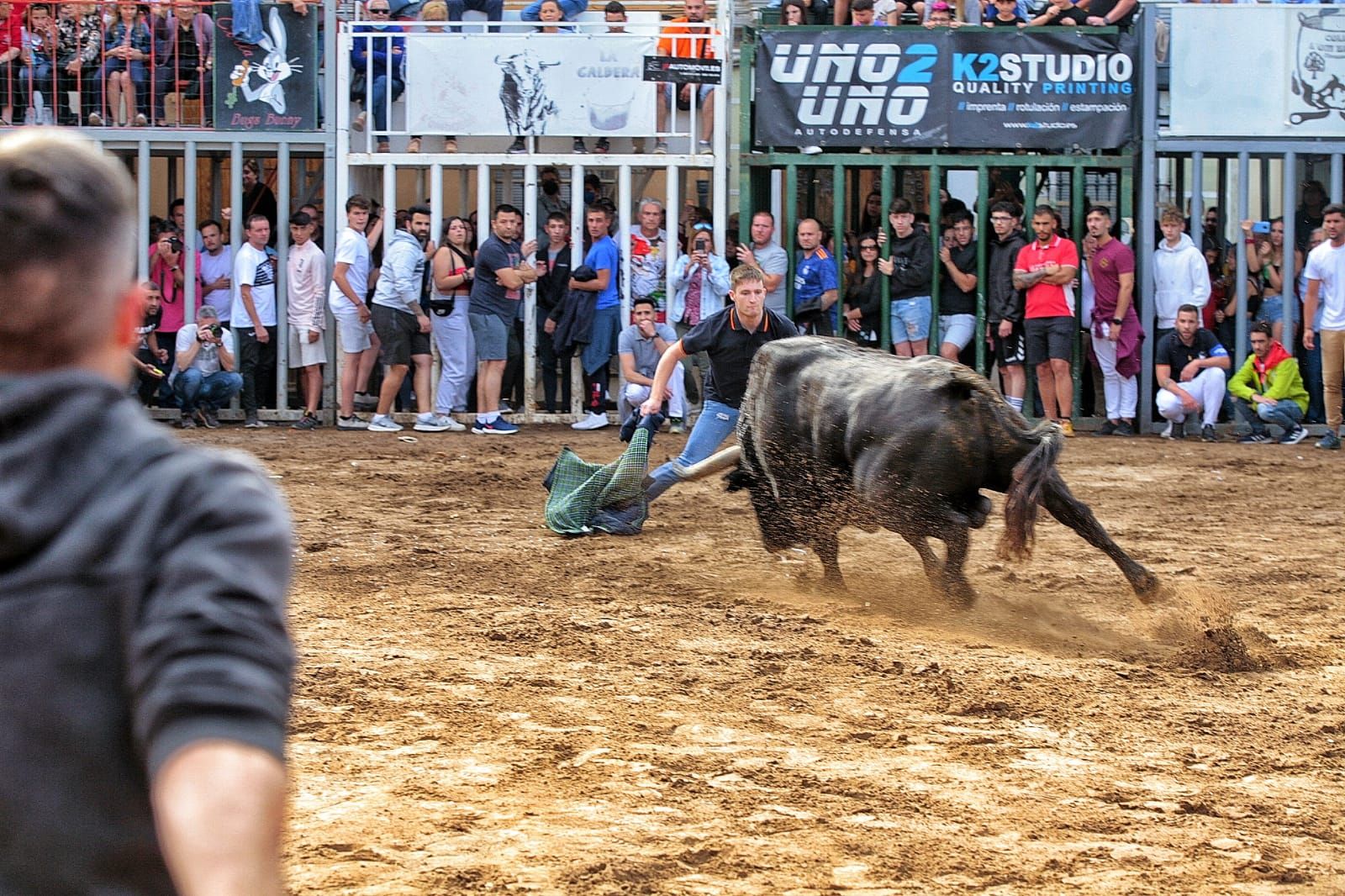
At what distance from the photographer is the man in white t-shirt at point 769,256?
48.2 feet

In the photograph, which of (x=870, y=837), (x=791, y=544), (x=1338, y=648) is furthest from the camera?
(x=791, y=544)

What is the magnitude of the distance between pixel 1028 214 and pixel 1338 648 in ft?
29.8

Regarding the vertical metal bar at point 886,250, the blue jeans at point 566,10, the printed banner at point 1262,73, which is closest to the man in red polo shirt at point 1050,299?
the vertical metal bar at point 886,250

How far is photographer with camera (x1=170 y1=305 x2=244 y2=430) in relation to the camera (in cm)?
1456

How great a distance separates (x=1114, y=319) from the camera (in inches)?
568

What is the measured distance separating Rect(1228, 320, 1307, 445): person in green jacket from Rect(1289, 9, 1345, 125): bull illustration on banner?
2076 mm

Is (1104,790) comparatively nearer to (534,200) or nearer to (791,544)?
(791,544)

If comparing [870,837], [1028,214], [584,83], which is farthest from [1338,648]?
[584,83]

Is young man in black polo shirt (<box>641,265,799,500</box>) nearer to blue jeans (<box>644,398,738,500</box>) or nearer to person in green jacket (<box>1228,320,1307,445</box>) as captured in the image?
blue jeans (<box>644,398,738,500</box>)

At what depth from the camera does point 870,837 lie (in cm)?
411

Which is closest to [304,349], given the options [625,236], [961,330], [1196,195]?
[625,236]

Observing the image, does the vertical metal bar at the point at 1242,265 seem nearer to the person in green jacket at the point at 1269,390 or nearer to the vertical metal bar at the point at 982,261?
the person in green jacket at the point at 1269,390

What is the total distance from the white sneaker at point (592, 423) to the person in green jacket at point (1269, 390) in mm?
5595

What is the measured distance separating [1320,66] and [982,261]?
3389mm
